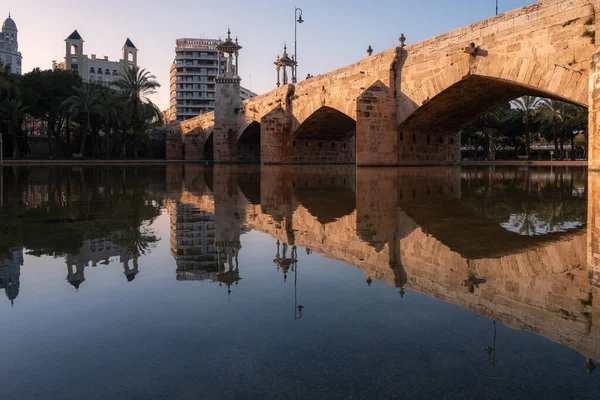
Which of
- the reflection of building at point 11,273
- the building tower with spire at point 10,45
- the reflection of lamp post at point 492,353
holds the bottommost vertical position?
the reflection of lamp post at point 492,353

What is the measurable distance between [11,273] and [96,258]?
56 cm

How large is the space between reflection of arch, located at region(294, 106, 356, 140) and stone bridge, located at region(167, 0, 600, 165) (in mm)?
63

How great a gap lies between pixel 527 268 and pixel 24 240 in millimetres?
3782

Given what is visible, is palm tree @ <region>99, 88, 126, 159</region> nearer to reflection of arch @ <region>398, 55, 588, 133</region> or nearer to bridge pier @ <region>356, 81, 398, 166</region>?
bridge pier @ <region>356, 81, 398, 166</region>

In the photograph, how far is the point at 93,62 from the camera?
332 ft

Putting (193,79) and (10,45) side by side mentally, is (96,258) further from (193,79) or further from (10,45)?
(10,45)

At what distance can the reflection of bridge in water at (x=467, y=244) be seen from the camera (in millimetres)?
2334

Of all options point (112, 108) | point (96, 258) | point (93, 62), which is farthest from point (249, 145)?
point (93, 62)

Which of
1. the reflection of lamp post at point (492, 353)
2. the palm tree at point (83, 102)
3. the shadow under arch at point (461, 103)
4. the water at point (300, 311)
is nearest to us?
the water at point (300, 311)

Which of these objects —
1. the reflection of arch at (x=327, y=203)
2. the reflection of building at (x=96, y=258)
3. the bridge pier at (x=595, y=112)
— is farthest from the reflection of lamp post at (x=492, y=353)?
the bridge pier at (x=595, y=112)

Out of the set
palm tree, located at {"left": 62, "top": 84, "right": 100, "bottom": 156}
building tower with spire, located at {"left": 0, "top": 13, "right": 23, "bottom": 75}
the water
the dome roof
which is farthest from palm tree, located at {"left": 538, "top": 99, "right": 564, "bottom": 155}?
the dome roof

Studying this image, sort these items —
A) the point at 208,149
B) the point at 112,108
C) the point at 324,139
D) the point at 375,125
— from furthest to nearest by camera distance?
the point at 208,149 → the point at 112,108 → the point at 324,139 → the point at 375,125

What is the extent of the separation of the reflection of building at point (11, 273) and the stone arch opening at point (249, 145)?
110ft

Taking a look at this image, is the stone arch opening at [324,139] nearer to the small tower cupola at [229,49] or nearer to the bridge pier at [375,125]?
the bridge pier at [375,125]
